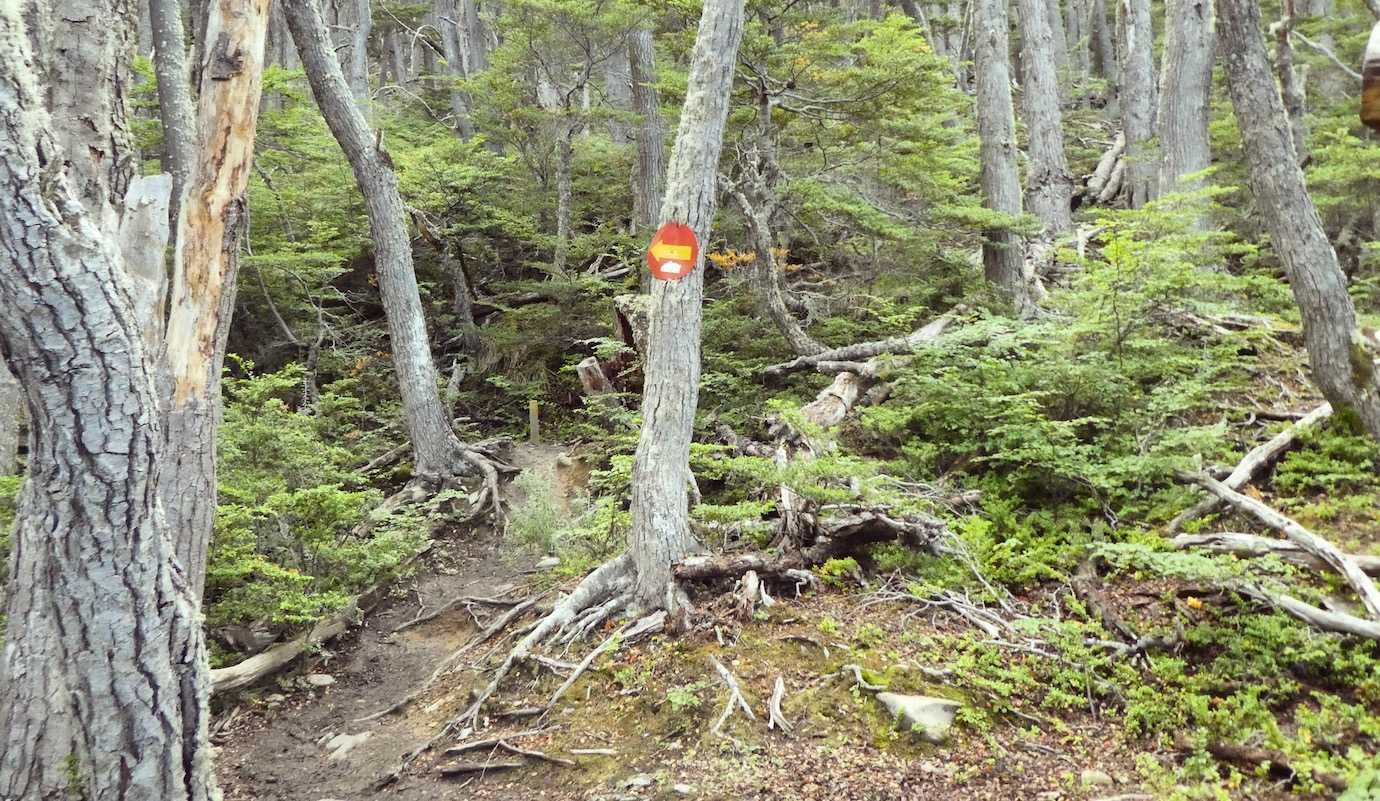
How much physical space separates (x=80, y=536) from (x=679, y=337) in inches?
131

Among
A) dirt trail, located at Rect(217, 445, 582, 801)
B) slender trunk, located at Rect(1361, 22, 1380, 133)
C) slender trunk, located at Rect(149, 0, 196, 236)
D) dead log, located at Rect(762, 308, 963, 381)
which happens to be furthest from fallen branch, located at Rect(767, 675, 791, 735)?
dead log, located at Rect(762, 308, 963, 381)

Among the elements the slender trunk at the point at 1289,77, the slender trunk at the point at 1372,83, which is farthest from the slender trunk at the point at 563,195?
the slender trunk at the point at 1372,83

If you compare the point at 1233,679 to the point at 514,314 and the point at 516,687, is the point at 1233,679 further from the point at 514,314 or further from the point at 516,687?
the point at 514,314

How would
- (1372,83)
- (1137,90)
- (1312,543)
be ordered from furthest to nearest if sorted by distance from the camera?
1. (1137,90)
2. (1312,543)
3. (1372,83)

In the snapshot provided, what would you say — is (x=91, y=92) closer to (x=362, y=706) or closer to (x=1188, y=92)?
(x=362, y=706)

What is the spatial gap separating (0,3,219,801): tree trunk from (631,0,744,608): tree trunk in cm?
275

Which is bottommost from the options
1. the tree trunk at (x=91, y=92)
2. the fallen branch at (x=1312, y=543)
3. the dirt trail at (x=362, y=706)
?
the dirt trail at (x=362, y=706)

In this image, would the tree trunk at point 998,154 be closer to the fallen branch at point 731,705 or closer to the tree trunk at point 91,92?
the fallen branch at point 731,705

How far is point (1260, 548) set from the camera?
4660mm

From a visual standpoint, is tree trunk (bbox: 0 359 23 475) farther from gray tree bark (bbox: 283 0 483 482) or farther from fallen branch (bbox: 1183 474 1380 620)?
fallen branch (bbox: 1183 474 1380 620)

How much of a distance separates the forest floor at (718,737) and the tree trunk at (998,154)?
558cm

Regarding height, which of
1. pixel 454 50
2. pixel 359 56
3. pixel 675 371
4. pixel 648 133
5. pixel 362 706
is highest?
pixel 454 50

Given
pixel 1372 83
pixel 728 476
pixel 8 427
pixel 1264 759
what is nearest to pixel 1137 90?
pixel 728 476

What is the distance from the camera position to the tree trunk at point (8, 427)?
7004mm
